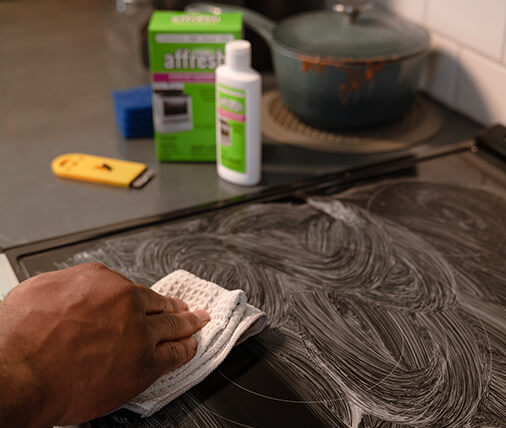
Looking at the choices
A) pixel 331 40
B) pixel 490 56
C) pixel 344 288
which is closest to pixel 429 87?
pixel 490 56

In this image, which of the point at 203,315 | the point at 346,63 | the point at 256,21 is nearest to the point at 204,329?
the point at 203,315

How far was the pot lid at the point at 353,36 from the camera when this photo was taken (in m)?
0.95

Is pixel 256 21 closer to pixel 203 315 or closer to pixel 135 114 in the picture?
pixel 135 114

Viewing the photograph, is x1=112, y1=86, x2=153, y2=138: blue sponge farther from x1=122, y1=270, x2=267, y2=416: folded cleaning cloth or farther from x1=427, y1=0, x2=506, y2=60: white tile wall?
x1=427, y1=0, x2=506, y2=60: white tile wall

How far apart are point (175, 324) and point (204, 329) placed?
0.12 ft

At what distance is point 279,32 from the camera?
1017 mm

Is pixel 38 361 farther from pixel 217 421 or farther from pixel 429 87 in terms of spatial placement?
pixel 429 87

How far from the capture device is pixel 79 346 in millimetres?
528

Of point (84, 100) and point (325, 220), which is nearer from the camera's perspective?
point (325, 220)

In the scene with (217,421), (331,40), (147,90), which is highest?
(331,40)

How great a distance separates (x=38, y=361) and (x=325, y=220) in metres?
0.45

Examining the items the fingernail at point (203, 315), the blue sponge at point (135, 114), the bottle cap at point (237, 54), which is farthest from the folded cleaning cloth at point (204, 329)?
the blue sponge at point (135, 114)

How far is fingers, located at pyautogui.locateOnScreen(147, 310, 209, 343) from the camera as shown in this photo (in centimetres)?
58

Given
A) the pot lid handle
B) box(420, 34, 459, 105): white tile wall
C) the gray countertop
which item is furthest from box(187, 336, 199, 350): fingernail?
box(420, 34, 459, 105): white tile wall
